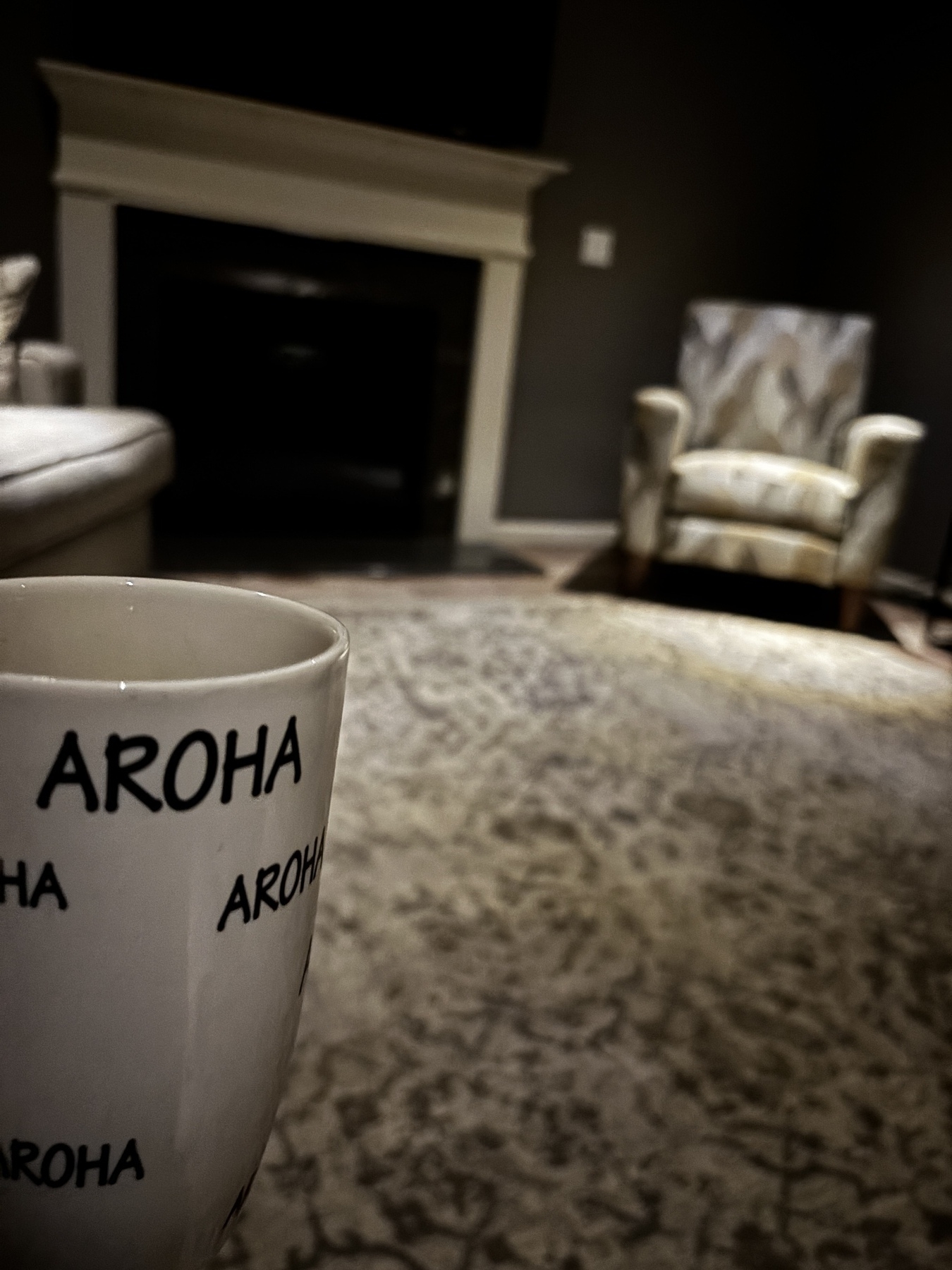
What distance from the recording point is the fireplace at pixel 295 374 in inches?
103

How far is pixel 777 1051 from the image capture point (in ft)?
2.90

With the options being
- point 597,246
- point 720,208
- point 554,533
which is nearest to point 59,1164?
point 554,533

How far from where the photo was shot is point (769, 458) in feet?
8.80

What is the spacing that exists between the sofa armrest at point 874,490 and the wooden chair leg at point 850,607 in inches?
2.5

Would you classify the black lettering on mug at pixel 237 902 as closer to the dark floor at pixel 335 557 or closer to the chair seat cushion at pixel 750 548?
the dark floor at pixel 335 557

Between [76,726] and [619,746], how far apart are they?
4.47 feet

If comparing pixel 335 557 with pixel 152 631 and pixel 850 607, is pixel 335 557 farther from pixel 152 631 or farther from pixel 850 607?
pixel 152 631

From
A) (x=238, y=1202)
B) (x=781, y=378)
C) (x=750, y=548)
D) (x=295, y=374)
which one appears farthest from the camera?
→ (x=295, y=374)

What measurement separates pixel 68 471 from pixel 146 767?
3.07ft

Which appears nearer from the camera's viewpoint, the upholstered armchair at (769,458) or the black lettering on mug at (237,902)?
the black lettering on mug at (237,902)

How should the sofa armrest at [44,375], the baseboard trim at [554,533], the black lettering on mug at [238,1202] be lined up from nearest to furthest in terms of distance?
1. the black lettering on mug at [238,1202]
2. the sofa armrest at [44,375]
3. the baseboard trim at [554,533]

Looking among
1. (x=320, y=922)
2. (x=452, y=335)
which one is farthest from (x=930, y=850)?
(x=452, y=335)

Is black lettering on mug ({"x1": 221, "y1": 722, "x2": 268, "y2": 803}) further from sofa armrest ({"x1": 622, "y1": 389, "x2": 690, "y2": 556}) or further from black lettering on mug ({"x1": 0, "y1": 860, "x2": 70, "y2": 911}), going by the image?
sofa armrest ({"x1": 622, "y1": 389, "x2": 690, "y2": 556})

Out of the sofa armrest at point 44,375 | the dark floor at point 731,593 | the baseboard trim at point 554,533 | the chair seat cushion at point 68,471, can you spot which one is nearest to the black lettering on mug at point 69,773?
the chair seat cushion at point 68,471
